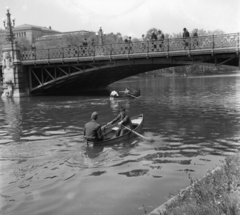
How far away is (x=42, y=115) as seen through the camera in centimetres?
2345

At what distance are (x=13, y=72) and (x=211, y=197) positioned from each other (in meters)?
33.6

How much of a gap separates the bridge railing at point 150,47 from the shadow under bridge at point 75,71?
1000 mm

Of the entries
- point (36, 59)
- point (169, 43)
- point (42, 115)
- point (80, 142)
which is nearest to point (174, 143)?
point (80, 142)

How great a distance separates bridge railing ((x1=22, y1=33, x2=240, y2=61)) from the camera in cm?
2418

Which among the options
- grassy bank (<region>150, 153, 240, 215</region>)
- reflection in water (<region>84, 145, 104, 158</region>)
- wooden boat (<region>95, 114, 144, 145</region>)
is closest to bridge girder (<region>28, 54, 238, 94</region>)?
wooden boat (<region>95, 114, 144, 145</region>)

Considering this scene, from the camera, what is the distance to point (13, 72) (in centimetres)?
3625

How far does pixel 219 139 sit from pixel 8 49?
28.4 meters

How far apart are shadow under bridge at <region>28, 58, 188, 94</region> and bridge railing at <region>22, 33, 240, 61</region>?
1.00 meters

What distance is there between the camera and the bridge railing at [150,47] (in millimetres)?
24184

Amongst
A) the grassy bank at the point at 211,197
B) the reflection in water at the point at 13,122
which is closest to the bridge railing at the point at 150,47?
the reflection in water at the point at 13,122

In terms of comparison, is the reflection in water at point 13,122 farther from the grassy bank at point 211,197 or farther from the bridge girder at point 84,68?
the grassy bank at point 211,197

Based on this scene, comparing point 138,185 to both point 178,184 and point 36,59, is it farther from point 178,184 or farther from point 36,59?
point 36,59

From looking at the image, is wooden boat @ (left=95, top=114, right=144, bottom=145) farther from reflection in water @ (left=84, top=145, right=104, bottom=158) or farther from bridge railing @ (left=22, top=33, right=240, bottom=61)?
bridge railing @ (left=22, top=33, right=240, bottom=61)

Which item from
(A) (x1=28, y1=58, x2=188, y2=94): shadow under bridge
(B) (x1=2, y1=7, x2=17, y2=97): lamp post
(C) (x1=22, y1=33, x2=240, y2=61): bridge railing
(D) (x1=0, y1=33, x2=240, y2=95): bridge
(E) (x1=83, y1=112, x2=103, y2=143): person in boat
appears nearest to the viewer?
(E) (x1=83, y1=112, x2=103, y2=143): person in boat
